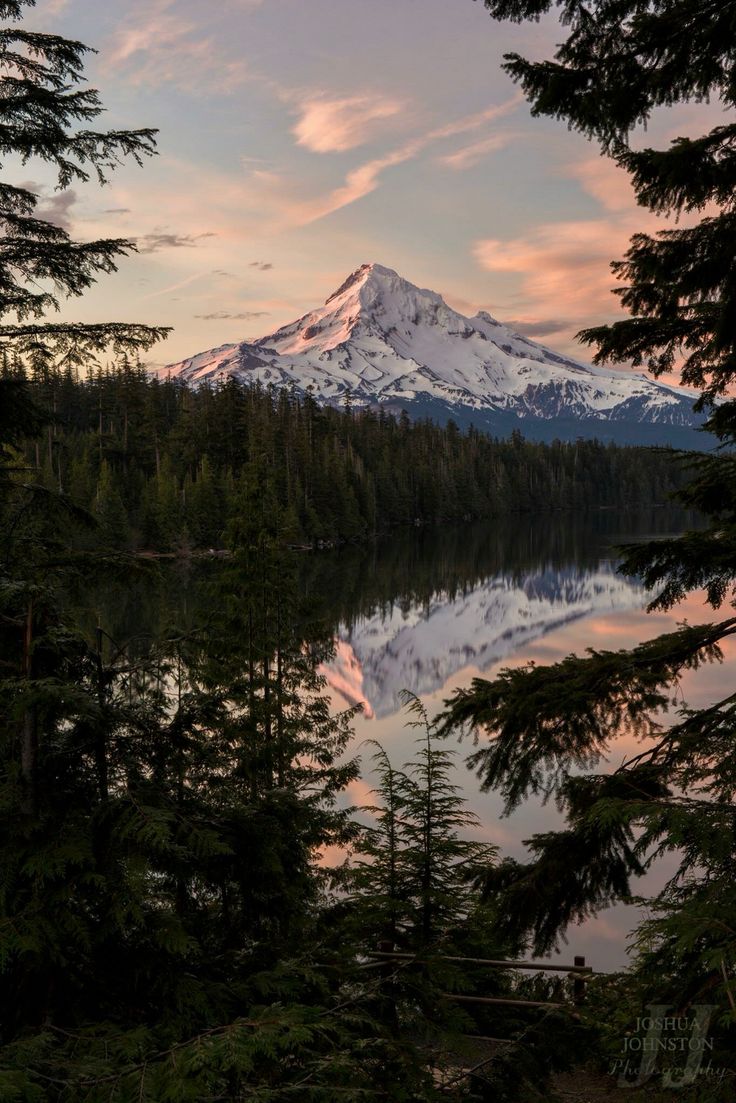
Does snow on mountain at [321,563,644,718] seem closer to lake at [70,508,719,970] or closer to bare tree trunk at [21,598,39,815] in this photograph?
lake at [70,508,719,970]

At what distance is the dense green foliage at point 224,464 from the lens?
74125 mm

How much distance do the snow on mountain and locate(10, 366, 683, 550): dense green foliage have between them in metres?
9.20

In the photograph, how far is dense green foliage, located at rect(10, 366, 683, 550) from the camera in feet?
243

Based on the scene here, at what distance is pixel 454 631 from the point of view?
153 ft

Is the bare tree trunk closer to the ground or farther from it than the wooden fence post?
farther from it

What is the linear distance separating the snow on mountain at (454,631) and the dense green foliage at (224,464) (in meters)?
9.20

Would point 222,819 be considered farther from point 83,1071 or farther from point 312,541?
point 312,541

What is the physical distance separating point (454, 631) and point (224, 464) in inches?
2013

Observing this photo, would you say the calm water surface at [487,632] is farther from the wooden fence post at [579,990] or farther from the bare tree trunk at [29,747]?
the wooden fence post at [579,990]

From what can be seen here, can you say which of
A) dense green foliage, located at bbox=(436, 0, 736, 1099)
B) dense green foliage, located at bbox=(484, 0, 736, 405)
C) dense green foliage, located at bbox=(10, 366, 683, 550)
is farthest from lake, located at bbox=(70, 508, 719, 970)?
dense green foliage, located at bbox=(10, 366, 683, 550)

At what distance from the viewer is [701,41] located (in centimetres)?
465

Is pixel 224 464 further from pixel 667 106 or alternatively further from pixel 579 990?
pixel 667 106

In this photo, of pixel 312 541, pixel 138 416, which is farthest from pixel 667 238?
pixel 138 416

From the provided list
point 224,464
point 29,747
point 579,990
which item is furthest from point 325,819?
point 224,464
